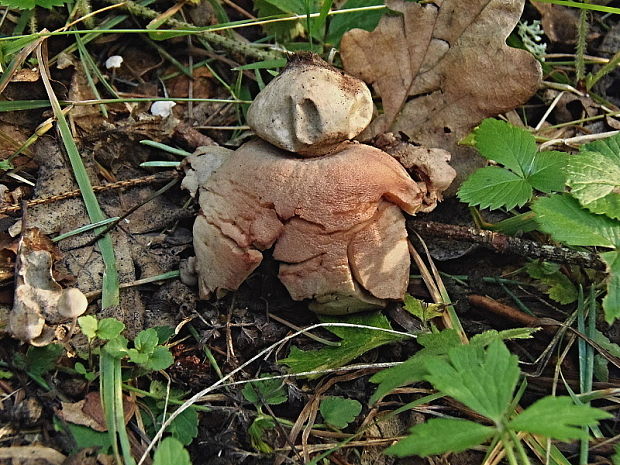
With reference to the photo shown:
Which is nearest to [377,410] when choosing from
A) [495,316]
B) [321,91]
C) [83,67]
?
[495,316]

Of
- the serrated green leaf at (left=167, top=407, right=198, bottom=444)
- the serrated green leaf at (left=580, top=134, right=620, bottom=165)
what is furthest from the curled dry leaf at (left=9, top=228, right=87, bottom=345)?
the serrated green leaf at (left=580, top=134, right=620, bottom=165)

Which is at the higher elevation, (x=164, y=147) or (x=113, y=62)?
(x=113, y=62)

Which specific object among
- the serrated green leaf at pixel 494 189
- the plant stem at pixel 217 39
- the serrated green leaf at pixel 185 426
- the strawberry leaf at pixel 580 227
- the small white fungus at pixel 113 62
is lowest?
the serrated green leaf at pixel 185 426

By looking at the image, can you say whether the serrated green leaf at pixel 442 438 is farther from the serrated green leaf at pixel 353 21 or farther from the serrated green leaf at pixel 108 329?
the serrated green leaf at pixel 353 21

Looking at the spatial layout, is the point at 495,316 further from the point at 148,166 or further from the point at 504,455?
the point at 148,166

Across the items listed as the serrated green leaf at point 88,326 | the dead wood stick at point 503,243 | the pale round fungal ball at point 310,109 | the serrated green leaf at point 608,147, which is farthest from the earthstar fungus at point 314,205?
the serrated green leaf at point 608,147

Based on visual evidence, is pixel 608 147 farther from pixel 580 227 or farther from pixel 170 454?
pixel 170 454

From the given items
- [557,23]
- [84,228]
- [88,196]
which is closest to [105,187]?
[88,196]
